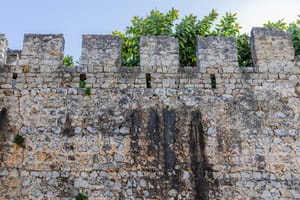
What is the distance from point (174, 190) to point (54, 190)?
68.3 inches

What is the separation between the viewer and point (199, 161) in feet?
21.2

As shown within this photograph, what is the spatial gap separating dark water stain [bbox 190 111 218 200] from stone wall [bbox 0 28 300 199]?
0.02m

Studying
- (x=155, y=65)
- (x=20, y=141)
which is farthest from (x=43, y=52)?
(x=155, y=65)

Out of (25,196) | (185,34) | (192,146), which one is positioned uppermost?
(185,34)

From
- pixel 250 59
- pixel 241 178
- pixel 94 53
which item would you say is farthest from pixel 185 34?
pixel 241 178

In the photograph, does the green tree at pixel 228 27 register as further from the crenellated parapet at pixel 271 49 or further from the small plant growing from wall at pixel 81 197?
the small plant growing from wall at pixel 81 197

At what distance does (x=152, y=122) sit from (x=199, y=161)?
0.95 metres

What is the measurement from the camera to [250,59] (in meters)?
8.00

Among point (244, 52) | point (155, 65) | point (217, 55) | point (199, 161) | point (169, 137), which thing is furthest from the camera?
point (244, 52)

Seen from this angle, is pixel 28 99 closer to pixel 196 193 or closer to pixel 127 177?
pixel 127 177

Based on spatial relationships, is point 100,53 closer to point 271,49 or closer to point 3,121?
point 3,121

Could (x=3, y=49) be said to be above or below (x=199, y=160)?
above

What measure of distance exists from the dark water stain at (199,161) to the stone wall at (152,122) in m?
0.02

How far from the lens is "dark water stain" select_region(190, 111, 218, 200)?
20.5 ft
